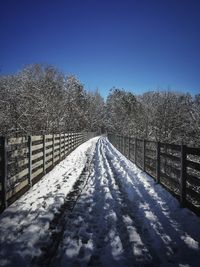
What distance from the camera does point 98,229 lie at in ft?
13.8

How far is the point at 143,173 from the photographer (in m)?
9.89

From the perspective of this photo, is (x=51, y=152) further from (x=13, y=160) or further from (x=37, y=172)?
(x=13, y=160)

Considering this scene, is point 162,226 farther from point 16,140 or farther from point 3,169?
point 16,140

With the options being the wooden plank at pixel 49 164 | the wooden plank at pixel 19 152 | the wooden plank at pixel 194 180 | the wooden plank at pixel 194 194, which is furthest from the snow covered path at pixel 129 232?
the wooden plank at pixel 49 164

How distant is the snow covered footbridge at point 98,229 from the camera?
10.7 feet

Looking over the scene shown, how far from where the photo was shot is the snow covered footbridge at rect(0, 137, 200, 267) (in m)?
3.26

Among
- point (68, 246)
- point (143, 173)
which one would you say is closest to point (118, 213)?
point (68, 246)

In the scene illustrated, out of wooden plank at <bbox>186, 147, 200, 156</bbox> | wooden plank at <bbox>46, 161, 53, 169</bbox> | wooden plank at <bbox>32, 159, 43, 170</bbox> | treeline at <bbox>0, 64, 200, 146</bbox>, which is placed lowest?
wooden plank at <bbox>46, 161, 53, 169</bbox>

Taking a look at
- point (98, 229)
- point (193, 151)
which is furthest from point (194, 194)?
point (98, 229)

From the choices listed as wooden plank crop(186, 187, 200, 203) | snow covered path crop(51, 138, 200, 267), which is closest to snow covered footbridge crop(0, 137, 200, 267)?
snow covered path crop(51, 138, 200, 267)

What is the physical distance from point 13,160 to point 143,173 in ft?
19.0

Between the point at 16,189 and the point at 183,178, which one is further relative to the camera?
the point at 16,189

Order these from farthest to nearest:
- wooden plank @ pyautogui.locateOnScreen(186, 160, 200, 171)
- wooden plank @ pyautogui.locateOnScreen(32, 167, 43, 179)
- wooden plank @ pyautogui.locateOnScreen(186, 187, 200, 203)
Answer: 1. wooden plank @ pyautogui.locateOnScreen(32, 167, 43, 179)
2. wooden plank @ pyautogui.locateOnScreen(186, 160, 200, 171)
3. wooden plank @ pyautogui.locateOnScreen(186, 187, 200, 203)

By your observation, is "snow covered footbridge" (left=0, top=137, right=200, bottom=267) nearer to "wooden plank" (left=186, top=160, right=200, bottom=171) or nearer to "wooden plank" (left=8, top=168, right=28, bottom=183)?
"wooden plank" (left=8, top=168, right=28, bottom=183)
